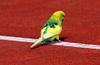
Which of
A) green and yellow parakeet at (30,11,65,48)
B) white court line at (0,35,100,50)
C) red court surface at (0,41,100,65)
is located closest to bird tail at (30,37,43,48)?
green and yellow parakeet at (30,11,65,48)

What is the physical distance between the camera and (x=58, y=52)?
37.2ft

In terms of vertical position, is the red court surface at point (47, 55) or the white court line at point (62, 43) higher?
the white court line at point (62, 43)

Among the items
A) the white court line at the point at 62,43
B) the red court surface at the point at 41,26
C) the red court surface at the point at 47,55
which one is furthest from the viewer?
the white court line at the point at 62,43

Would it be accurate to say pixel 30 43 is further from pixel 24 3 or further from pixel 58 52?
pixel 24 3

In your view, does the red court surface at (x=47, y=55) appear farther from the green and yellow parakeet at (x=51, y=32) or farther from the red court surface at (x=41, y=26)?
the green and yellow parakeet at (x=51, y=32)

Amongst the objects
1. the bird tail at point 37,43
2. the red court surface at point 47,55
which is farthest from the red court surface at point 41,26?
the bird tail at point 37,43

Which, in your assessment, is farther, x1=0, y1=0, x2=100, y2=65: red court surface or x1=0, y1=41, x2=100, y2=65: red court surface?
x1=0, y1=0, x2=100, y2=65: red court surface

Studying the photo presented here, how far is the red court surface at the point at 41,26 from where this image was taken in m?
10.9

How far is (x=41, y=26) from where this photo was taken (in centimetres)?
1361

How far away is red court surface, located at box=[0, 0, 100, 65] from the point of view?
35.9 ft

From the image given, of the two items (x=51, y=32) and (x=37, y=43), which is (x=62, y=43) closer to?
(x=51, y=32)

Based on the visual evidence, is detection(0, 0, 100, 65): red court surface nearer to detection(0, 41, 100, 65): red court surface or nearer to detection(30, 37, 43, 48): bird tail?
detection(0, 41, 100, 65): red court surface

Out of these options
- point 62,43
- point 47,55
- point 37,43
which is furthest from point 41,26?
point 47,55

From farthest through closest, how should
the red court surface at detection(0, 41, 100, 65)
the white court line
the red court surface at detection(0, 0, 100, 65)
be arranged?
the white court line < the red court surface at detection(0, 0, 100, 65) < the red court surface at detection(0, 41, 100, 65)
